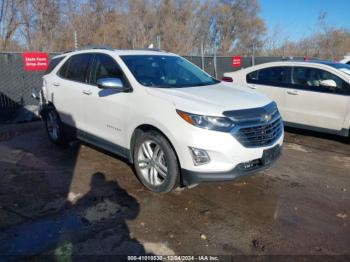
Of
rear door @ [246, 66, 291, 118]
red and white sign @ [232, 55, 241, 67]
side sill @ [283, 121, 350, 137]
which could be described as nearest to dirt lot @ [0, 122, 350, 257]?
side sill @ [283, 121, 350, 137]

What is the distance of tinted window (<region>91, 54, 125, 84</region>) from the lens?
15.0ft

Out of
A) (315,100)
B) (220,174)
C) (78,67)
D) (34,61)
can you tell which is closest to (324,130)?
(315,100)

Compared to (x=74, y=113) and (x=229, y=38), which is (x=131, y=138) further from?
(x=229, y=38)

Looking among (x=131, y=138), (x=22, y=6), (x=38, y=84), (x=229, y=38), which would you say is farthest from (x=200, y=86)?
(x=229, y=38)

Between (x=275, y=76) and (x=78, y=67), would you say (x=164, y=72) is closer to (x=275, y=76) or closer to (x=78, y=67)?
(x=78, y=67)

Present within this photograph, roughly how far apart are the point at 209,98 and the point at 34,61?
7179 millimetres

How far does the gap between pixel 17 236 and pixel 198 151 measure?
Result: 2.00 m

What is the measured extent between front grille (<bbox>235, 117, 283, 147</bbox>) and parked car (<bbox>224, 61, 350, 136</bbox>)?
281 centimetres

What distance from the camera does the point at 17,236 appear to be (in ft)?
10.6

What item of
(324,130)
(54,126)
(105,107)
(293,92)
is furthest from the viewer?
(293,92)

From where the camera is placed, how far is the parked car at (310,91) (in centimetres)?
623

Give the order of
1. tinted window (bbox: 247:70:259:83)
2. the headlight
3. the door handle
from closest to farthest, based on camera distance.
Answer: the headlight < the door handle < tinted window (bbox: 247:70:259:83)

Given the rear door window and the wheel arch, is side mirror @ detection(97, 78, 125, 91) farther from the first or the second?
the rear door window

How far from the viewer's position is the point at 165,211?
3.74 m
